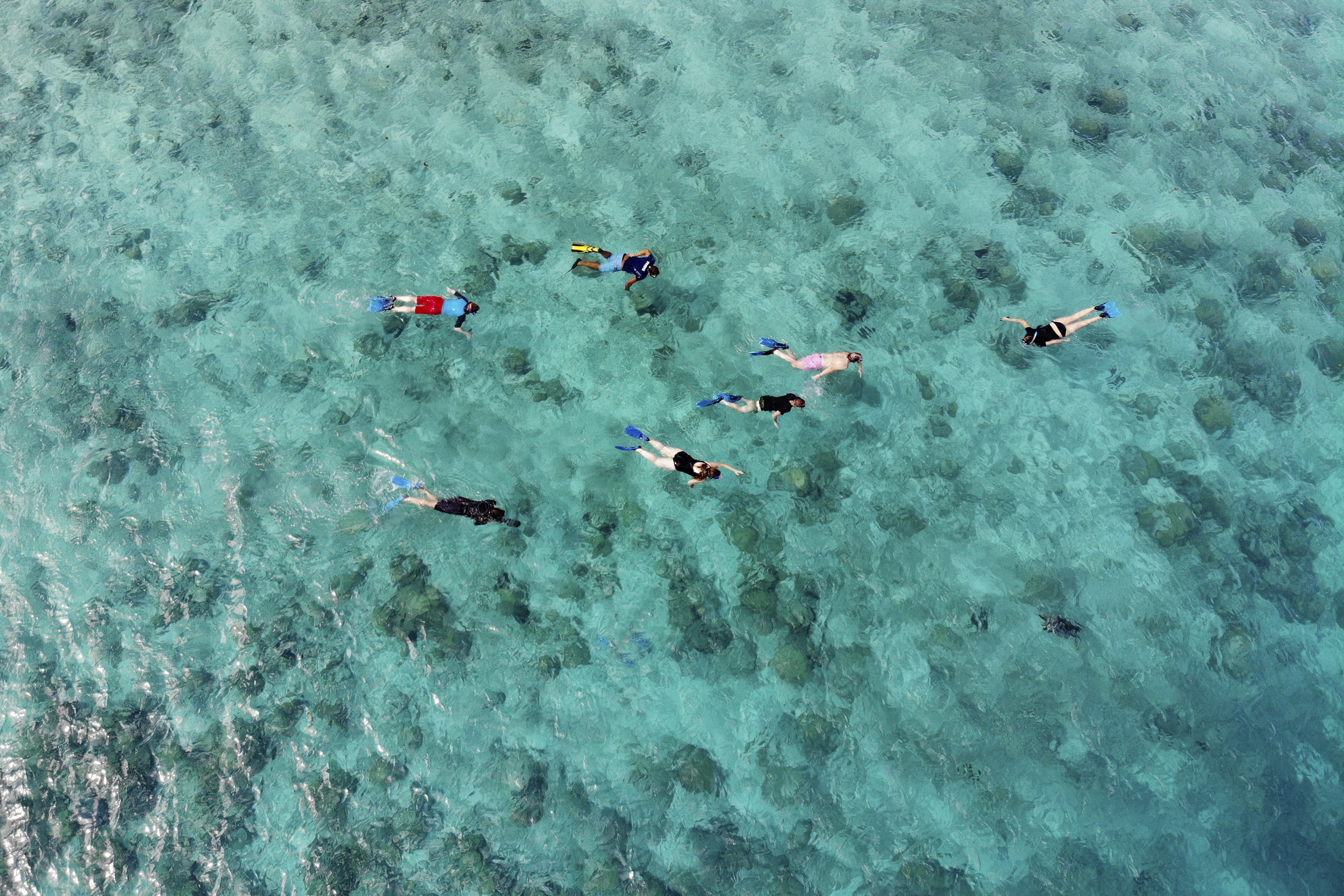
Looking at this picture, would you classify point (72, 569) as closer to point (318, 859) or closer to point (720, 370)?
point (318, 859)

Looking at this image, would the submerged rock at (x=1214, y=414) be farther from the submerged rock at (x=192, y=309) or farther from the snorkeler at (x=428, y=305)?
the submerged rock at (x=192, y=309)

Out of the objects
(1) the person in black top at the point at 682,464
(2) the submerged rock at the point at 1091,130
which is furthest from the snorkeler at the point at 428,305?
(2) the submerged rock at the point at 1091,130

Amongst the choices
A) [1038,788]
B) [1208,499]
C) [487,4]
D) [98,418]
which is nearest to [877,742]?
[1038,788]

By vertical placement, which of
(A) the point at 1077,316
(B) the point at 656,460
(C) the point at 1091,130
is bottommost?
(B) the point at 656,460

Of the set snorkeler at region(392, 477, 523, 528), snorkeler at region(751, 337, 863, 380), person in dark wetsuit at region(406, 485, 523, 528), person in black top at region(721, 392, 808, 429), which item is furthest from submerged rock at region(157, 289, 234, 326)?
snorkeler at region(751, 337, 863, 380)

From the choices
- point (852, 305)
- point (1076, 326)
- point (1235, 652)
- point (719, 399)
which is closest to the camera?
point (1235, 652)

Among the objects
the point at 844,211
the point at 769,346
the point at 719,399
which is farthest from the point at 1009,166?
the point at 719,399

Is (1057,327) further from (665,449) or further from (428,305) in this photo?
(428,305)
